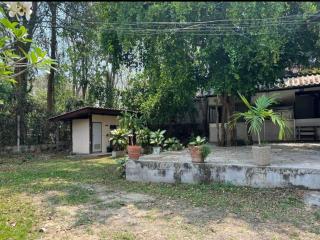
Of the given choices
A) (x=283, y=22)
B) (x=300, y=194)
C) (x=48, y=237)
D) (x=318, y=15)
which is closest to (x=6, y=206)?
(x=48, y=237)

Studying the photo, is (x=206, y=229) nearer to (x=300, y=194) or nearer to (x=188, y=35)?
(x=300, y=194)

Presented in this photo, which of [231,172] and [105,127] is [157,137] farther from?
[105,127]

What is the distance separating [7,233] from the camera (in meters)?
4.52

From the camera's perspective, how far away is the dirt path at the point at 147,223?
4.41 metres

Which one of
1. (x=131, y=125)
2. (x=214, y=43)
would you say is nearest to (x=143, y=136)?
(x=131, y=125)

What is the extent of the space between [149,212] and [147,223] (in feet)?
1.82

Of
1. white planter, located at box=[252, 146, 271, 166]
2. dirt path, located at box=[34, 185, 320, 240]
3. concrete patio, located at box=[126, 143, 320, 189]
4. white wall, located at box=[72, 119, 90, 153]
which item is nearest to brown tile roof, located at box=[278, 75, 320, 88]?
concrete patio, located at box=[126, 143, 320, 189]

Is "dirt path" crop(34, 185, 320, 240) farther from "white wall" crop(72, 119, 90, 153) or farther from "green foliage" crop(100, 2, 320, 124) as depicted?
"white wall" crop(72, 119, 90, 153)

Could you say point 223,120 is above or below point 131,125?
above

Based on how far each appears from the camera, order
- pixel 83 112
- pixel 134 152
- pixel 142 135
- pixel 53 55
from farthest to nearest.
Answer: pixel 53 55 < pixel 83 112 < pixel 142 135 < pixel 134 152

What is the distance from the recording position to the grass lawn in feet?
14.8

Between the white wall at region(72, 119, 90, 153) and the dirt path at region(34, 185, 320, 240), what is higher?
the white wall at region(72, 119, 90, 153)

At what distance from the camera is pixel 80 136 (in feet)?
52.1

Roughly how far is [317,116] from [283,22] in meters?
7.48
